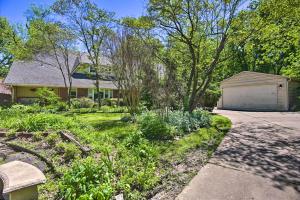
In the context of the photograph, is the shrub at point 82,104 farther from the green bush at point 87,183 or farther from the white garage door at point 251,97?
the green bush at point 87,183

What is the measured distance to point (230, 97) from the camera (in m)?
23.5

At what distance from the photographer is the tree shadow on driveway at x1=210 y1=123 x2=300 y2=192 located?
4547 mm

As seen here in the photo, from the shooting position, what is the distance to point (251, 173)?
15.2 feet

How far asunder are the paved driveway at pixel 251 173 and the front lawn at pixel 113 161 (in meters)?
0.31

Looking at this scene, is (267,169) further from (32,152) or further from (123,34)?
(123,34)

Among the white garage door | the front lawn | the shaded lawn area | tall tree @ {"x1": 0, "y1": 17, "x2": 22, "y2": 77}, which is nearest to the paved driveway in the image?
the front lawn

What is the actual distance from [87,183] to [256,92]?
66.6ft

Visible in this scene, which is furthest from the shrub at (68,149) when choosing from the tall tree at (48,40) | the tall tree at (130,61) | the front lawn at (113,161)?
the tall tree at (48,40)

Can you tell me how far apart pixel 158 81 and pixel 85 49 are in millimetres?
13897

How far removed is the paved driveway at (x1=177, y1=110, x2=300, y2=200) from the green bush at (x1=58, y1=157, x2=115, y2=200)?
1.22 meters

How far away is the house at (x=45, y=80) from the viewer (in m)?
23.2

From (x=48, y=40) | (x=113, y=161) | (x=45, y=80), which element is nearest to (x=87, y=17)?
(x=48, y=40)

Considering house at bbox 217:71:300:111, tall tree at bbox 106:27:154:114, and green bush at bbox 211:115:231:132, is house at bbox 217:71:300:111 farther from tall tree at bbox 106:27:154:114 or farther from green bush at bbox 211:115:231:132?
tall tree at bbox 106:27:154:114

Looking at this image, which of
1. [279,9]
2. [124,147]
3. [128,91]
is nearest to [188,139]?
[124,147]
